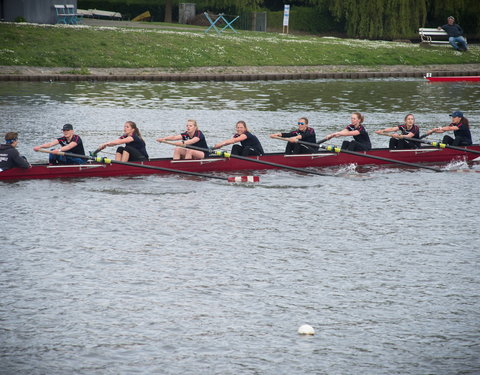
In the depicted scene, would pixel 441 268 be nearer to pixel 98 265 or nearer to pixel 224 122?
pixel 98 265

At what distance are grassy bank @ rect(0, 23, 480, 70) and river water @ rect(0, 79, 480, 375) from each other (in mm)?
21785

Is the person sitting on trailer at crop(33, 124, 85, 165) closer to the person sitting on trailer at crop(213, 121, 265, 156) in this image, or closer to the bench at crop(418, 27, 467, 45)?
the person sitting on trailer at crop(213, 121, 265, 156)

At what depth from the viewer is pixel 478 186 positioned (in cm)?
2416

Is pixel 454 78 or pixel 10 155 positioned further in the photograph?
pixel 454 78

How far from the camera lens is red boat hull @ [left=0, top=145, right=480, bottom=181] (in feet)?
76.0

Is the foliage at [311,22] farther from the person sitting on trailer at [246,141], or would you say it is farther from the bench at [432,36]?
the person sitting on trailer at [246,141]

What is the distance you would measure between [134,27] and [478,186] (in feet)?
125

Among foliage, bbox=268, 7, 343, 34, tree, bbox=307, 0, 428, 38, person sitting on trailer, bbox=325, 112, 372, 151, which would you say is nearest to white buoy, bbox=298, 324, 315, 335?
person sitting on trailer, bbox=325, 112, 372, 151

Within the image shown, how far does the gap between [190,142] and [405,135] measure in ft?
23.1

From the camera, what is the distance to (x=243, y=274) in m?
15.6

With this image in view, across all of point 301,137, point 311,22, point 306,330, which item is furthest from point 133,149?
point 311,22

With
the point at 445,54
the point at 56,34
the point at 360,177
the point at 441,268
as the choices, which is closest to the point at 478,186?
the point at 360,177

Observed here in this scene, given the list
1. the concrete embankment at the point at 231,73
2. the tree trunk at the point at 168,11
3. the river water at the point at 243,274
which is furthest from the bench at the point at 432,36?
the river water at the point at 243,274

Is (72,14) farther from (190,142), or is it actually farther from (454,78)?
(190,142)
